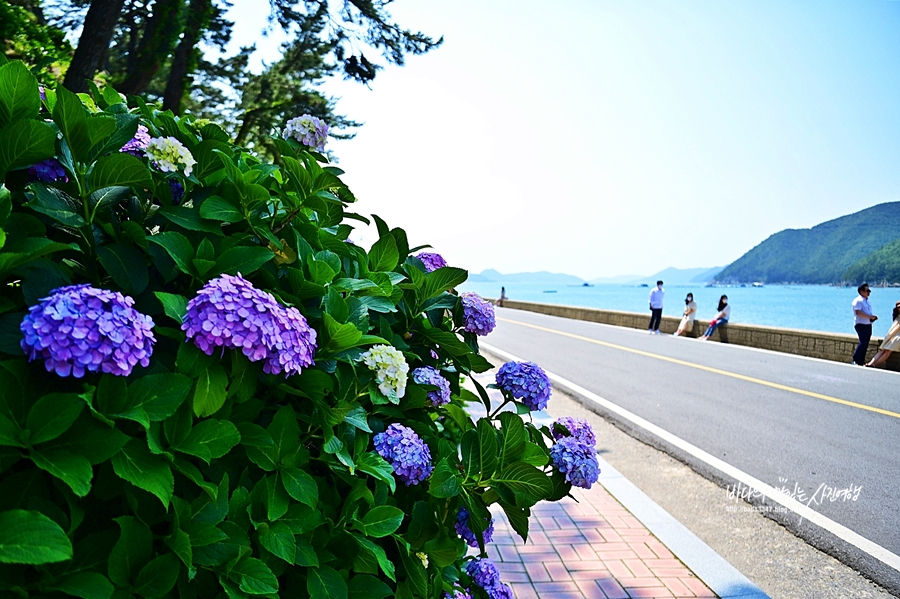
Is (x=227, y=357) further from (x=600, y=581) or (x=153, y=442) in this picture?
(x=600, y=581)

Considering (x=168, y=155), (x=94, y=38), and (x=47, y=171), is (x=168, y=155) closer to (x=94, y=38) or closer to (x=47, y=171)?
(x=47, y=171)

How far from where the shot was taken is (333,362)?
1384 millimetres

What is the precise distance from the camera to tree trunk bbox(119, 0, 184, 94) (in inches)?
490

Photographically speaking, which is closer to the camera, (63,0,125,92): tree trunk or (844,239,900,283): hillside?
(63,0,125,92): tree trunk

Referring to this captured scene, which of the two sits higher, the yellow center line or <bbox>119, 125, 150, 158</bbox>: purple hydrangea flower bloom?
<bbox>119, 125, 150, 158</bbox>: purple hydrangea flower bloom

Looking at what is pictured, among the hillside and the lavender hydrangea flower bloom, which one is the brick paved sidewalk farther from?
the hillside

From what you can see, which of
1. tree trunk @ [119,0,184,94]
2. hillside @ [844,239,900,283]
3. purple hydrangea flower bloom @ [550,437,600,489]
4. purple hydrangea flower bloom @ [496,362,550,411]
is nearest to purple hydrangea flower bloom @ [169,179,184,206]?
purple hydrangea flower bloom @ [496,362,550,411]

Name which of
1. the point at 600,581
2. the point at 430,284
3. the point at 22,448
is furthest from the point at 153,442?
the point at 600,581

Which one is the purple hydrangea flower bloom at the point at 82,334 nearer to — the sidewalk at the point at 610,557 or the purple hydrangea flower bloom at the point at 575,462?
the purple hydrangea flower bloom at the point at 575,462

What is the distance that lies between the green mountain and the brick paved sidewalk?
158126 mm

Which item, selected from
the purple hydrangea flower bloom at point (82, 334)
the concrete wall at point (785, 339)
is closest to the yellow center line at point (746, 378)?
the concrete wall at point (785, 339)

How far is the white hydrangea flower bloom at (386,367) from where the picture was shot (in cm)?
144

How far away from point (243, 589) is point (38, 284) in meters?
0.67

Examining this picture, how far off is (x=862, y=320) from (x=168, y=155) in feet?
49.7
